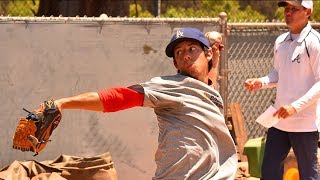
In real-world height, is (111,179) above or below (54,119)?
below

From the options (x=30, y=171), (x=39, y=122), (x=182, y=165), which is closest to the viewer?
(x=39, y=122)

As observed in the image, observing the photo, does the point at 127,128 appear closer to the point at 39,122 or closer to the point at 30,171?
the point at 30,171

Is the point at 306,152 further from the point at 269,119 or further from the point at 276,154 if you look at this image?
the point at 269,119

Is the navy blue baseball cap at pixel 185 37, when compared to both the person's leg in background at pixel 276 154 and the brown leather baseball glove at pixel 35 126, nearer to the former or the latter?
the brown leather baseball glove at pixel 35 126

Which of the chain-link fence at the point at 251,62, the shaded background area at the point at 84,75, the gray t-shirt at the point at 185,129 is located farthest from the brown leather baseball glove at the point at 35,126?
the chain-link fence at the point at 251,62

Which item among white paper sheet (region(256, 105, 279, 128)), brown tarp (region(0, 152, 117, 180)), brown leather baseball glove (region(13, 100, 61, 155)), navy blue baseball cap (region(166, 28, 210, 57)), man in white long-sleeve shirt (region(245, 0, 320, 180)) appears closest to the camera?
brown leather baseball glove (region(13, 100, 61, 155))

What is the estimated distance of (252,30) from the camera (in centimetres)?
870

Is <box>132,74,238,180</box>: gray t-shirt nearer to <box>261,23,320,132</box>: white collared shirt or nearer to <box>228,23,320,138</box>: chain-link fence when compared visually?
<box>261,23,320,132</box>: white collared shirt

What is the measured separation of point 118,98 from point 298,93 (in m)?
2.57

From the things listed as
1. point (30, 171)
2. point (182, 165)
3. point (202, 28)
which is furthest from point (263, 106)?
point (182, 165)

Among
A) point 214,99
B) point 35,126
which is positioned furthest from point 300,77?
point 35,126

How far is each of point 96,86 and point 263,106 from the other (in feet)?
8.15

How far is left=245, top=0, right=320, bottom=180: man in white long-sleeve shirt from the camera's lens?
6.04 meters

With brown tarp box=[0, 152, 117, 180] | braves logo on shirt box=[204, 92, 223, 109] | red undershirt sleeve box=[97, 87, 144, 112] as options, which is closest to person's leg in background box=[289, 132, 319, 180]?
brown tarp box=[0, 152, 117, 180]
